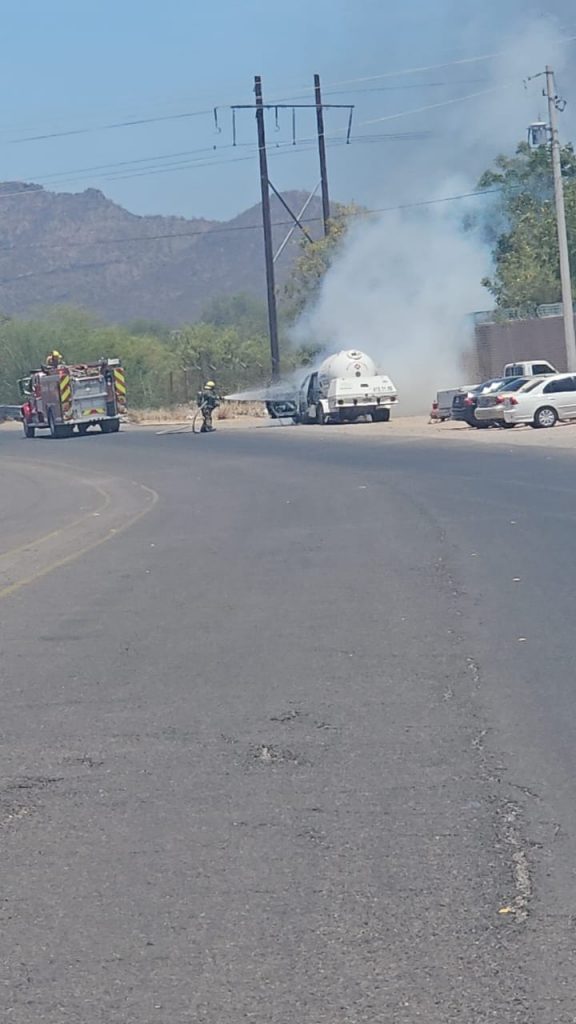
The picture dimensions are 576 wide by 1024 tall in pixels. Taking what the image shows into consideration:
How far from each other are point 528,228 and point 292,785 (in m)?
64.6

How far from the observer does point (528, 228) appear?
69.4 m

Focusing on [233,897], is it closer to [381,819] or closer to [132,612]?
[381,819]

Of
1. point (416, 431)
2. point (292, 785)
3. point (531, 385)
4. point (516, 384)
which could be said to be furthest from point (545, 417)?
point (292, 785)

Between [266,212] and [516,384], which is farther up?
[266,212]

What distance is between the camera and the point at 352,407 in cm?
5228

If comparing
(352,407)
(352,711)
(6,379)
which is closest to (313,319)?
(352,407)

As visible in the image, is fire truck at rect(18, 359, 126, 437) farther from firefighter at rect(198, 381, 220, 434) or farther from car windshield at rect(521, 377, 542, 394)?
car windshield at rect(521, 377, 542, 394)

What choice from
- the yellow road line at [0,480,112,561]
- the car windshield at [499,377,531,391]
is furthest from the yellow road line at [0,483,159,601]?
the car windshield at [499,377,531,391]

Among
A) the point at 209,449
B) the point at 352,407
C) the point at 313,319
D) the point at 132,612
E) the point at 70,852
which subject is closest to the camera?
the point at 70,852

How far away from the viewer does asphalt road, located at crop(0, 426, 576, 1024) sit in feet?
16.2

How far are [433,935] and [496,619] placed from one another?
6352mm

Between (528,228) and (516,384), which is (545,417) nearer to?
(516,384)

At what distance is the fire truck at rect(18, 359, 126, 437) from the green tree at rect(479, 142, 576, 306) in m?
17.8

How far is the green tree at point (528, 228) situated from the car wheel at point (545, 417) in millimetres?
23185
